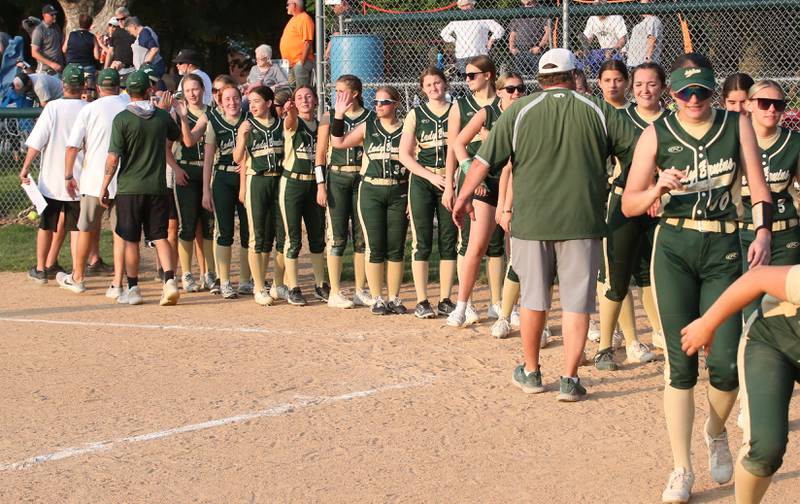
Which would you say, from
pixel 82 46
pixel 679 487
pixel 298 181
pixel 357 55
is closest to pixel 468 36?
pixel 357 55

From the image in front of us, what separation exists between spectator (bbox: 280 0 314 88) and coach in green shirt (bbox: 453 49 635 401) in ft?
29.5

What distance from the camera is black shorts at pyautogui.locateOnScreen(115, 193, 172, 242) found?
10.6 meters

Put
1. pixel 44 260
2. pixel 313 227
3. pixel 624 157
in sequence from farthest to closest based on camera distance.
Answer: pixel 44 260
pixel 313 227
pixel 624 157

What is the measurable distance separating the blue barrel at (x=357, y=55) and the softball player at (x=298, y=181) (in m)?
2.89

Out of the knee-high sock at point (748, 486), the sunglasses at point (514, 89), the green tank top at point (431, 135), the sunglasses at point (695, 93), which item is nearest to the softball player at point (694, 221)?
the sunglasses at point (695, 93)

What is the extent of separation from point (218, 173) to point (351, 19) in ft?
12.5

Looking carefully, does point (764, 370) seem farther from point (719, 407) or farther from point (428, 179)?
point (428, 179)

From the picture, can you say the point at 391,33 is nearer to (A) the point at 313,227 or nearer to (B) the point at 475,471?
(A) the point at 313,227

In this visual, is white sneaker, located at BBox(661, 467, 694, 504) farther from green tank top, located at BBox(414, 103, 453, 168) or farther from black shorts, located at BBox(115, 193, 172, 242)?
black shorts, located at BBox(115, 193, 172, 242)

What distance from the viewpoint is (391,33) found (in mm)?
14695

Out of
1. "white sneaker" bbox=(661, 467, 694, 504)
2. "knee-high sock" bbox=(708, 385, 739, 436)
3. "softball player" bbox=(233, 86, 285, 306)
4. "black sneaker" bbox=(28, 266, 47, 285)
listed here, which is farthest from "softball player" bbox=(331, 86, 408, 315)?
"white sneaker" bbox=(661, 467, 694, 504)

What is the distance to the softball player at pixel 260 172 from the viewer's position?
1065 cm

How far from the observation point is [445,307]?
33.0ft

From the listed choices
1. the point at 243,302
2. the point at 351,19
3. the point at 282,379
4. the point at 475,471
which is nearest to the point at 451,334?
the point at 282,379
